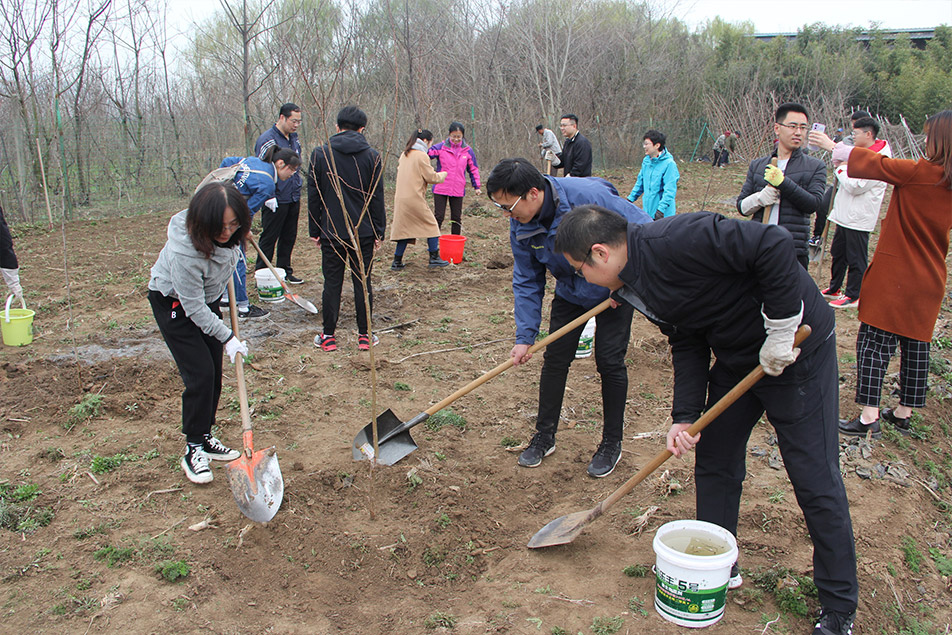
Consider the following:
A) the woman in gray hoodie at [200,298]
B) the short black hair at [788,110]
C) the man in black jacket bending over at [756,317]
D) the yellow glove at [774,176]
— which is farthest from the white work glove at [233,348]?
the short black hair at [788,110]

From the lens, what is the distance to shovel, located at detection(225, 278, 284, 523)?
128 inches

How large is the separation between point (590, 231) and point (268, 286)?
5294mm

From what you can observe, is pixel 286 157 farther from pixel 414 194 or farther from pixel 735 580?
pixel 735 580

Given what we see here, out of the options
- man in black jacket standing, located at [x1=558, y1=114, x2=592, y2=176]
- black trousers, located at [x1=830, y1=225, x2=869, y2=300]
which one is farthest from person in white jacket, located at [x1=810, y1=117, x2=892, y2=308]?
man in black jacket standing, located at [x1=558, y1=114, x2=592, y2=176]

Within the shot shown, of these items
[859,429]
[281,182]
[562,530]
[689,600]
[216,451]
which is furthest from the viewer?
[281,182]

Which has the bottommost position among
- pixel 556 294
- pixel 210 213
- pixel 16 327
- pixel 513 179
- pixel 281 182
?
pixel 16 327

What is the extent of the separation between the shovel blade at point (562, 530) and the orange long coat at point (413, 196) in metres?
5.55

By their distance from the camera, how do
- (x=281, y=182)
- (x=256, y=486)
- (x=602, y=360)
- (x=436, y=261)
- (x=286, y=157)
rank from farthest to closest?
1. (x=436, y=261)
2. (x=281, y=182)
3. (x=286, y=157)
4. (x=602, y=360)
5. (x=256, y=486)

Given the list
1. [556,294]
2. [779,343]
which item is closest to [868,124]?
[556,294]

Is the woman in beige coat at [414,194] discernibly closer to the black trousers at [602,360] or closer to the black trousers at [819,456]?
the black trousers at [602,360]

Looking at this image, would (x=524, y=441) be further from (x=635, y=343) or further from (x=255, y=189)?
(x=255, y=189)

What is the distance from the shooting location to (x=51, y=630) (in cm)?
263

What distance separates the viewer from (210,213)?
3127 mm

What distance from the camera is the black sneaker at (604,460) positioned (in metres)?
3.87
